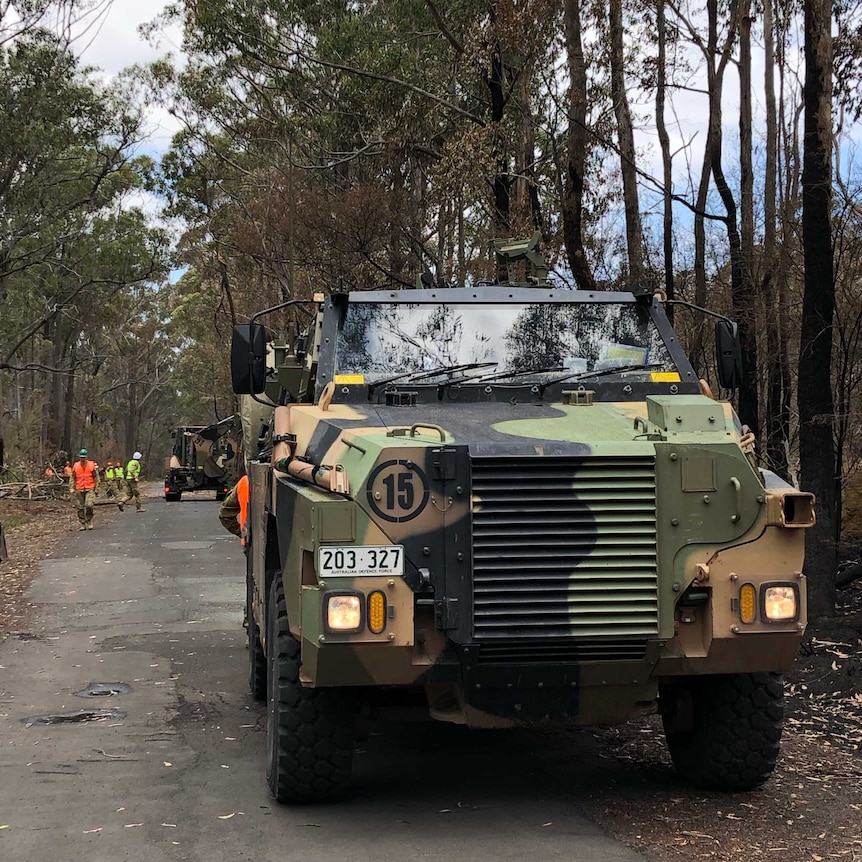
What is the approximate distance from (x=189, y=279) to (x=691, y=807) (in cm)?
4751

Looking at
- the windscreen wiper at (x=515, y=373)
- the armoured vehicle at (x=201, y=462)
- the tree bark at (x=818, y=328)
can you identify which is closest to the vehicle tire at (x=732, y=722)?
the windscreen wiper at (x=515, y=373)

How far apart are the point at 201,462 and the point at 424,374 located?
31812 millimetres

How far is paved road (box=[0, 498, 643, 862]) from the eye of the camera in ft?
17.0

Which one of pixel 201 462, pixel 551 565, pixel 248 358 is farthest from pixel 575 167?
pixel 201 462

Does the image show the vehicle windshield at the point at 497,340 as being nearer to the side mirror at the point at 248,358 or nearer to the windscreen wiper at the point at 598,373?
the windscreen wiper at the point at 598,373

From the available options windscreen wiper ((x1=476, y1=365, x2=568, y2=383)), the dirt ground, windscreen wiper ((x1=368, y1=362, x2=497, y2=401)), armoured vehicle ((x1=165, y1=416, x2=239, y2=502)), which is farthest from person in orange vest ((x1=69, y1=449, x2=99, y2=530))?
windscreen wiper ((x1=476, y1=365, x2=568, y2=383))

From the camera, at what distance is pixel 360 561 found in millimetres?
5000

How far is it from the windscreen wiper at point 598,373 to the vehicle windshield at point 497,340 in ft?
0.04

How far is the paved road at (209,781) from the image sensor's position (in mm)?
5195

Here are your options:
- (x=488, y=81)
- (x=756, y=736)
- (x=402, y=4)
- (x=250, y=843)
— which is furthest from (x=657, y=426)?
(x=402, y=4)

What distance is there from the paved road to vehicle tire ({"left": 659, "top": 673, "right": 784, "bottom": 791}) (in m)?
0.69

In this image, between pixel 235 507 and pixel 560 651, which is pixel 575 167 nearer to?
pixel 235 507

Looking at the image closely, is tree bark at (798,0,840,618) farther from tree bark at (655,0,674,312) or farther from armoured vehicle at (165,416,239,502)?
armoured vehicle at (165,416,239,502)

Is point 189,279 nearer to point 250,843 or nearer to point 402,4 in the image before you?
point 402,4
